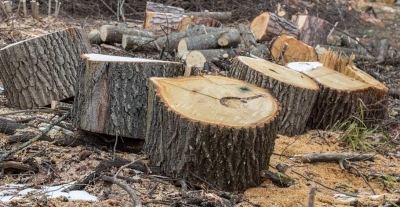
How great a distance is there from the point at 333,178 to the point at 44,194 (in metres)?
2.19

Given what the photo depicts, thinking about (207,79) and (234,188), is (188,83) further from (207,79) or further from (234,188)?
(234,188)

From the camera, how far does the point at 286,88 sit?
17.2 feet

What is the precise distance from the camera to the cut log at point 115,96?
4492 mm

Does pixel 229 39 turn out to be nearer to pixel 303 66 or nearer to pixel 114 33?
pixel 114 33

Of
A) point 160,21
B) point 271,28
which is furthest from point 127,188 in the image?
point 160,21

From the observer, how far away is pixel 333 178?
4.51 metres

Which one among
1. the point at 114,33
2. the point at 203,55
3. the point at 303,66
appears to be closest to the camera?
the point at 303,66

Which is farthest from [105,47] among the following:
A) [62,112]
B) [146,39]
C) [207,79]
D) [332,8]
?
[332,8]

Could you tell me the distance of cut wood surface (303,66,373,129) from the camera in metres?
5.61

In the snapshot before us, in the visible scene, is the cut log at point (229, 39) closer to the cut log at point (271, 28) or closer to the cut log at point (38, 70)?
the cut log at point (271, 28)

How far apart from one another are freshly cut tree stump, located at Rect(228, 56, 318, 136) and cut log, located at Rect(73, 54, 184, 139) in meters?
1.11

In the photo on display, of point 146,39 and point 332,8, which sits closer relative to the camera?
point 146,39

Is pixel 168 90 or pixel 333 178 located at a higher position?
pixel 168 90

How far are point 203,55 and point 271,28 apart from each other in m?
2.49
